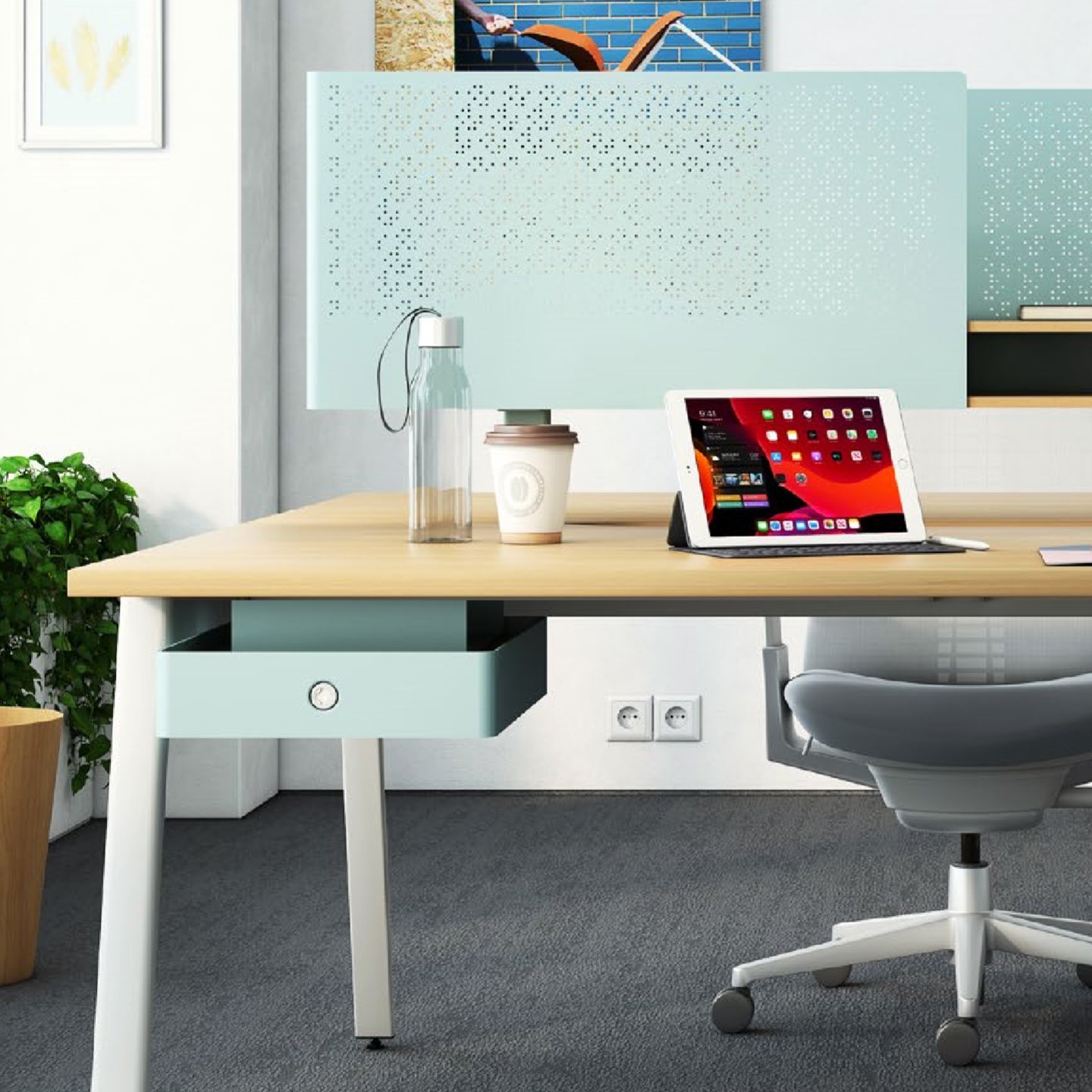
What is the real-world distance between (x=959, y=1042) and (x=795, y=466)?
0.93 metres

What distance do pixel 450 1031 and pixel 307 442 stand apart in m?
1.94

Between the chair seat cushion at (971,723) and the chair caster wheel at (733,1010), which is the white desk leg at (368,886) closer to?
the chair caster wheel at (733,1010)

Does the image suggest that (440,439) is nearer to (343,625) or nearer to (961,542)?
(343,625)

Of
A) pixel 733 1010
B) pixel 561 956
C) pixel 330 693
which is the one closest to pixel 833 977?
pixel 733 1010

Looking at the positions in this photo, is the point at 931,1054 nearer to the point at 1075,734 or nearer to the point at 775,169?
the point at 1075,734

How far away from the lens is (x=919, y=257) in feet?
6.15

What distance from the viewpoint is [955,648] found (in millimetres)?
2453

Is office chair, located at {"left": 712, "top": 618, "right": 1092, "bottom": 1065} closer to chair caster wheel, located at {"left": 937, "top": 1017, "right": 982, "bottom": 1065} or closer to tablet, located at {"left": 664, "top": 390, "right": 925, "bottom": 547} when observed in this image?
chair caster wheel, located at {"left": 937, "top": 1017, "right": 982, "bottom": 1065}

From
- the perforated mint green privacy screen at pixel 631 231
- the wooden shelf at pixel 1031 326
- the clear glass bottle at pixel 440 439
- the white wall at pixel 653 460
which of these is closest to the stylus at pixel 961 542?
the perforated mint green privacy screen at pixel 631 231

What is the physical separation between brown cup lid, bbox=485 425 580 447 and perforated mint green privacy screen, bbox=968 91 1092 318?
68 cm

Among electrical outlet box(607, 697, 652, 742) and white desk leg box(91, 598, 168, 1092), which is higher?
white desk leg box(91, 598, 168, 1092)

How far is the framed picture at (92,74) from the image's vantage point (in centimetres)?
363

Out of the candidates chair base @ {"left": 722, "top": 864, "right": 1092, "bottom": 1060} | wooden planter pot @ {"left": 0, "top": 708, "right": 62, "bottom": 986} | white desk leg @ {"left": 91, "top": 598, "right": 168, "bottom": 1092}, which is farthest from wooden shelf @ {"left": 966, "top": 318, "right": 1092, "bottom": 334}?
wooden planter pot @ {"left": 0, "top": 708, "right": 62, "bottom": 986}

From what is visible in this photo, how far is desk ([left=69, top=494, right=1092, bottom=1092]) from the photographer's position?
4.62 feet
